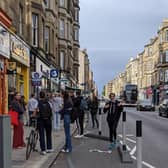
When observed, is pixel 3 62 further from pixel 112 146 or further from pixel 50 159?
pixel 50 159

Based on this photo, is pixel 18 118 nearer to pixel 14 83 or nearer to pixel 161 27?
pixel 14 83

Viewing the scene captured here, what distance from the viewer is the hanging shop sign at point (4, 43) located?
2134cm

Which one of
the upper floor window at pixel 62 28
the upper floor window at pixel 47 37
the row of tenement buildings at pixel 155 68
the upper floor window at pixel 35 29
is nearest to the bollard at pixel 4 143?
the upper floor window at pixel 35 29

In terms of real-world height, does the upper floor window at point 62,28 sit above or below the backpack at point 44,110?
above

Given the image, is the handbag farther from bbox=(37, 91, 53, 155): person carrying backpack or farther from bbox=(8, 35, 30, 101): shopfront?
bbox=(8, 35, 30, 101): shopfront

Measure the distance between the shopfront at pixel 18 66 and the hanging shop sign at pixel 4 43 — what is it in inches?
27.1

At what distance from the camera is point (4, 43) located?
72.6 ft

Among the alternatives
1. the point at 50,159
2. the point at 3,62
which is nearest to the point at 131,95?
the point at 3,62

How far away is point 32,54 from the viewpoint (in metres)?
33.8

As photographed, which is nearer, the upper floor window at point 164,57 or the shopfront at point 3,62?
the shopfront at point 3,62

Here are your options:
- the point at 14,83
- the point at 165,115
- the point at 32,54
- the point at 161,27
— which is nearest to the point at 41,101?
the point at 14,83

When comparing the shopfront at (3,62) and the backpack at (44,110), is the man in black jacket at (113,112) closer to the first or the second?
the backpack at (44,110)

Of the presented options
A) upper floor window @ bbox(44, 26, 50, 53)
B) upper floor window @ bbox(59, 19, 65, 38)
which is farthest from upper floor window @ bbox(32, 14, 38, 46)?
upper floor window @ bbox(59, 19, 65, 38)

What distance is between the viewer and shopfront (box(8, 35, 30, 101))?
24438mm
